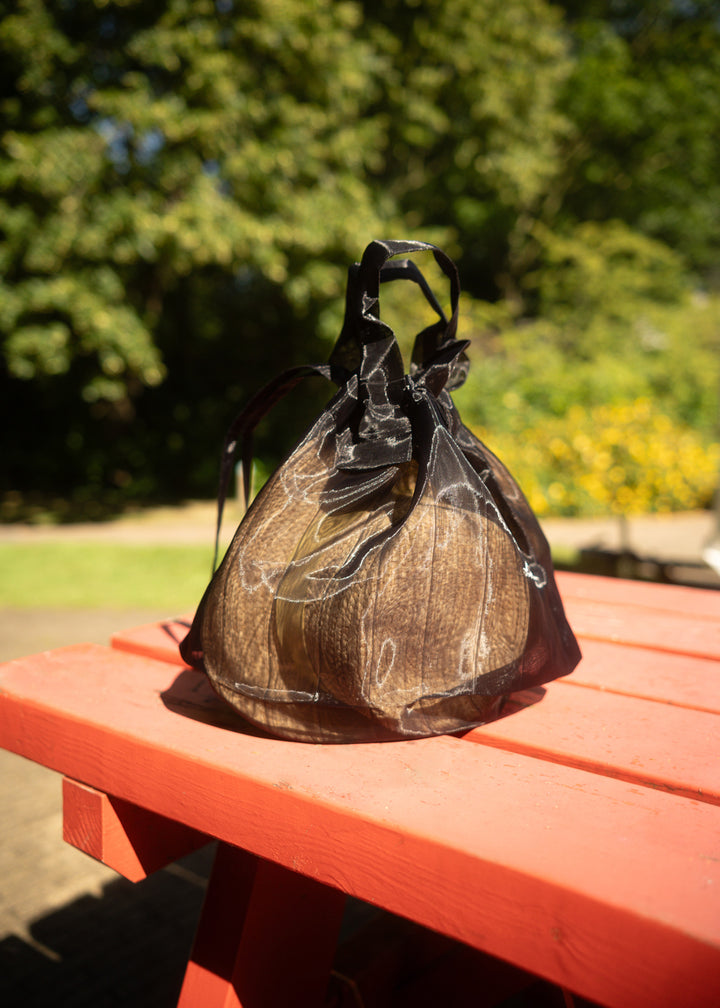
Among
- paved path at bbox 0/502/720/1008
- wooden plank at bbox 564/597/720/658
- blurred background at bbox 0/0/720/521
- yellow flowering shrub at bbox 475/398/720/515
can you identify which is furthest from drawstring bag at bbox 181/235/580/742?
blurred background at bbox 0/0/720/521

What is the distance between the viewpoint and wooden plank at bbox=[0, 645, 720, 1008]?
2.36ft

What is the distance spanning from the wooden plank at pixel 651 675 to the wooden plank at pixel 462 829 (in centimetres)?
25

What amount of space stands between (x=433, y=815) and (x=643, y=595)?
1573mm

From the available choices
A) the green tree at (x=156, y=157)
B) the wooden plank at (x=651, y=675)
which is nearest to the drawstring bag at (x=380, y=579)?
the wooden plank at (x=651, y=675)

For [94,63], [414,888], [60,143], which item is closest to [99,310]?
[60,143]

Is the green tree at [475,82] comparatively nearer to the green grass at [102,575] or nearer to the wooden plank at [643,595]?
the green grass at [102,575]

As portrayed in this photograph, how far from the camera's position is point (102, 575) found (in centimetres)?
703

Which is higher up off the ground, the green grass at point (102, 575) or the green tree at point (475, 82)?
the green tree at point (475, 82)

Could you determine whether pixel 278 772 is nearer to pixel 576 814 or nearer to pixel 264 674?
pixel 264 674

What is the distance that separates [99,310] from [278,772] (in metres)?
8.17

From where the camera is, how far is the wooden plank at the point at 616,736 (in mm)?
1026

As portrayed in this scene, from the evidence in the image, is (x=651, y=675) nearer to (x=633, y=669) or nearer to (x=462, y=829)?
(x=633, y=669)

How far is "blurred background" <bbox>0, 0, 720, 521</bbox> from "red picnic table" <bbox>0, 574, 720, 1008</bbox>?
4.06 metres

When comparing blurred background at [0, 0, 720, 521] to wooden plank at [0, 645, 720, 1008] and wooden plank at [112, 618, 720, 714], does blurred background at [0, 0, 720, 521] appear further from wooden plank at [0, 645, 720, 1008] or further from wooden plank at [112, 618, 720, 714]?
wooden plank at [0, 645, 720, 1008]
